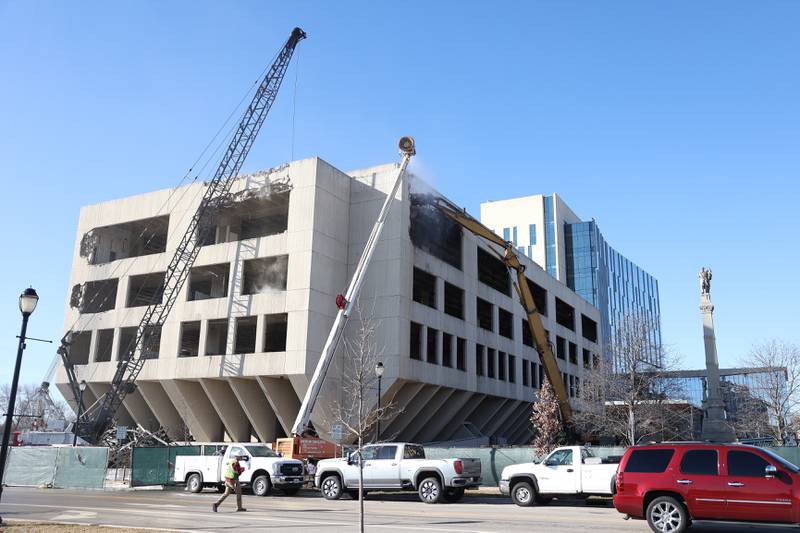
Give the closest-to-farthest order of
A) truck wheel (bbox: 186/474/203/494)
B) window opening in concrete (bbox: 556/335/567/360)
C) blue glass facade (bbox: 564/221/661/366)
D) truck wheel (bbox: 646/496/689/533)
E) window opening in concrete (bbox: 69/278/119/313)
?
1. truck wheel (bbox: 646/496/689/533)
2. truck wheel (bbox: 186/474/203/494)
3. window opening in concrete (bbox: 69/278/119/313)
4. window opening in concrete (bbox: 556/335/567/360)
5. blue glass facade (bbox: 564/221/661/366)

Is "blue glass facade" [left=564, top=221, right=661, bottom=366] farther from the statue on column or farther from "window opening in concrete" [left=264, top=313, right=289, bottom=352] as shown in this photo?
"window opening in concrete" [left=264, top=313, right=289, bottom=352]

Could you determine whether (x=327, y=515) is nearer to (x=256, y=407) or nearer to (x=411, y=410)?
(x=256, y=407)

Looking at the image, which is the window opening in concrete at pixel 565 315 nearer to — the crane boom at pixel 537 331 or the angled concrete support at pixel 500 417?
the angled concrete support at pixel 500 417

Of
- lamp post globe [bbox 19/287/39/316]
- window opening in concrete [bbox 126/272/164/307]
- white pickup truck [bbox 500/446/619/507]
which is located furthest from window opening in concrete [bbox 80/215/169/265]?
white pickup truck [bbox 500/446/619/507]

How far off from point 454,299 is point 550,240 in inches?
2362

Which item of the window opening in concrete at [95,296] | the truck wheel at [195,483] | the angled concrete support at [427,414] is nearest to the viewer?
the truck wheel at [195,483]

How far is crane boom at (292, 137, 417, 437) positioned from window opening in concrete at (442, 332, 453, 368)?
37.7 feet

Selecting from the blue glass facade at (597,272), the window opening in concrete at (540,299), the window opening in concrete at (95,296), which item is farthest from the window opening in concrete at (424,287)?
the blue glass facade at (597,272)

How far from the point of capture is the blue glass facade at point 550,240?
358ft

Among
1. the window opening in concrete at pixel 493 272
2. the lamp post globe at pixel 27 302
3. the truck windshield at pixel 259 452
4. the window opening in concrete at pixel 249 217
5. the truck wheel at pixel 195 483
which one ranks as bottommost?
the truck wheel at pixel 195 483

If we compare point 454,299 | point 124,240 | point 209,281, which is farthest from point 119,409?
point 454,299

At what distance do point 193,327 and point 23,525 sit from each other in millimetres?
34175

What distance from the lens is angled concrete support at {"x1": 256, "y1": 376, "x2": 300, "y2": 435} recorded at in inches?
1654

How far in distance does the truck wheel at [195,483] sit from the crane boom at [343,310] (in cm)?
724
